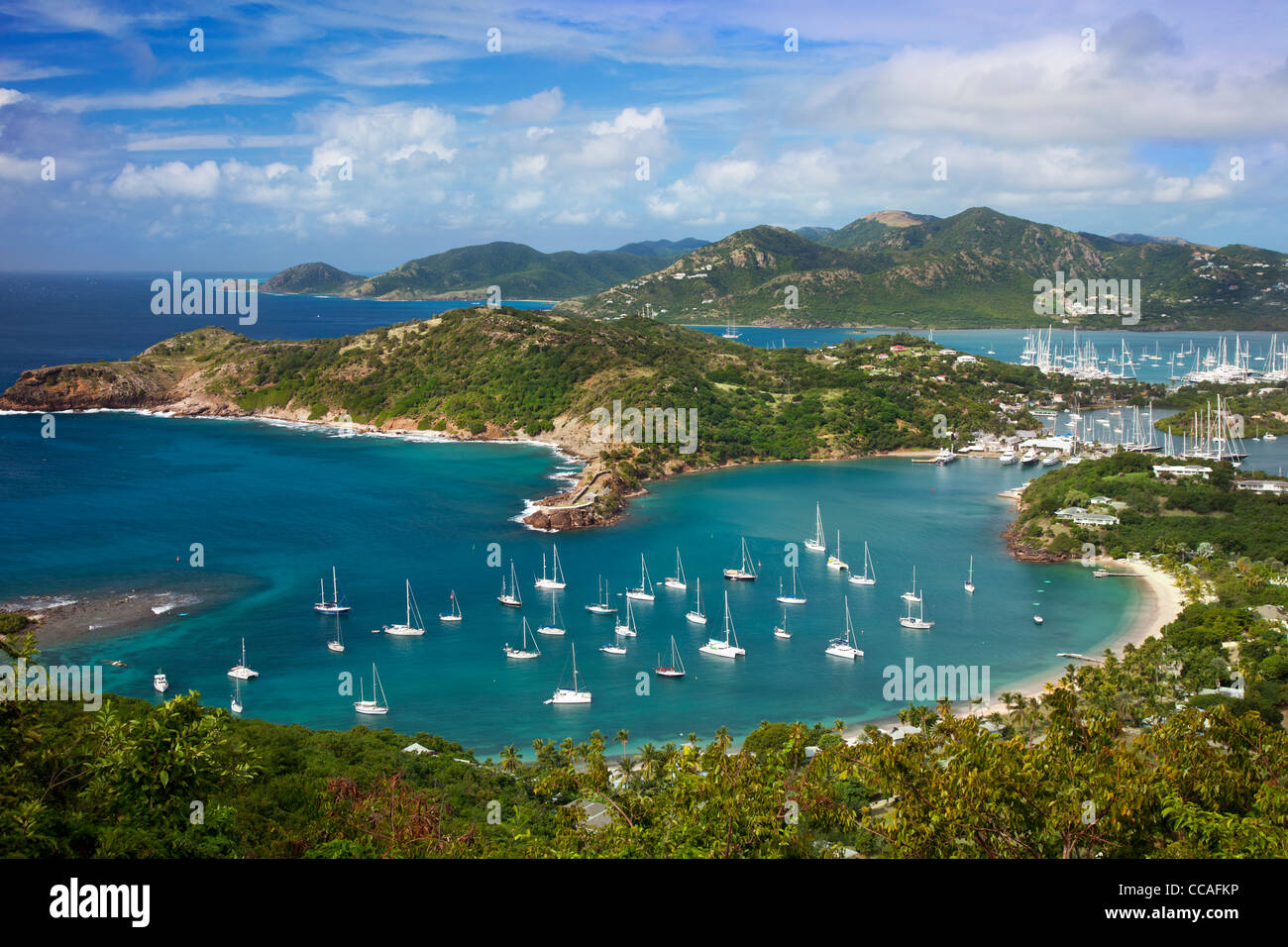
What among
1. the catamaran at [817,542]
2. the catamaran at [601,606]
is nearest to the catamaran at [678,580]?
the catamaran at [601,606]

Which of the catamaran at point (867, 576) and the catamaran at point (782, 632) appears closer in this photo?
the catamaran at point (782, 632)

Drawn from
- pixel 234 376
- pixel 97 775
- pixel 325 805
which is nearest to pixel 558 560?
pixel 325 805

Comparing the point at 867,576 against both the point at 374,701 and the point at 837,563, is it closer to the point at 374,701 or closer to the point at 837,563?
the point at 837,563

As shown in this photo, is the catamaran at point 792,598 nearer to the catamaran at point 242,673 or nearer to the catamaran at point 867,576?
the catamaran at point 867,576

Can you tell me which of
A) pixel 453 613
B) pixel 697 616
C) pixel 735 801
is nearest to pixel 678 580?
pixel 697 616

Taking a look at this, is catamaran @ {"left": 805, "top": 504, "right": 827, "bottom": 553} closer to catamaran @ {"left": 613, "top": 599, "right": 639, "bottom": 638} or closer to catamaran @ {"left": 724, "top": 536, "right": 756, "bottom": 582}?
catamaran @ {"left": 724, "top": 536, "right": 756, "bottom": 582}
